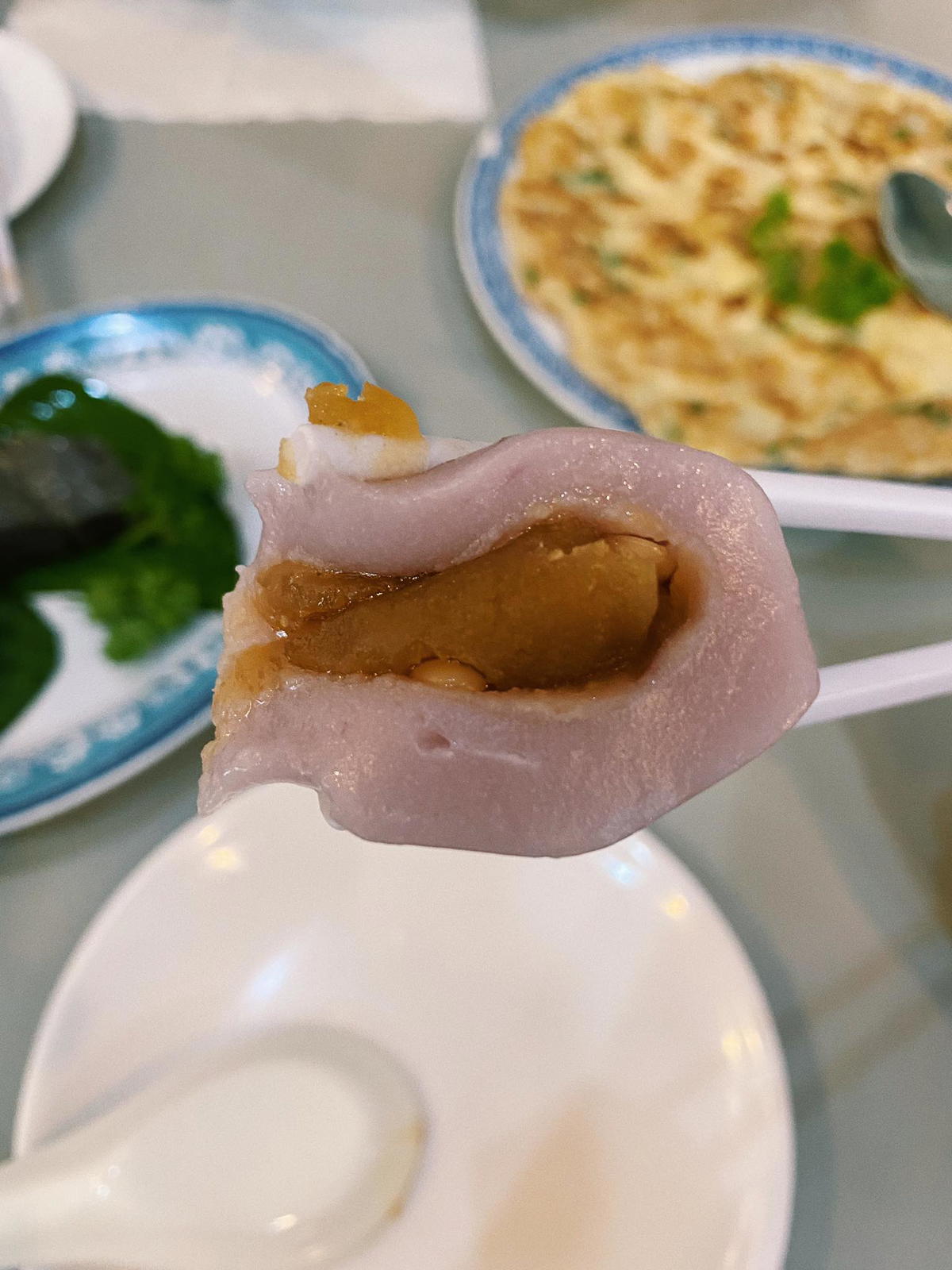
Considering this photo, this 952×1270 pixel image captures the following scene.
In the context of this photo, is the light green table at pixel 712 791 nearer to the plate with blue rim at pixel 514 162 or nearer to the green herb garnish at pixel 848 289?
the plate with blue rim at pixel 514 162

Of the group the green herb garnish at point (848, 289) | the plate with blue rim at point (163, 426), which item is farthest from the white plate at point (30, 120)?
the green herb garnish at point (848, 289)

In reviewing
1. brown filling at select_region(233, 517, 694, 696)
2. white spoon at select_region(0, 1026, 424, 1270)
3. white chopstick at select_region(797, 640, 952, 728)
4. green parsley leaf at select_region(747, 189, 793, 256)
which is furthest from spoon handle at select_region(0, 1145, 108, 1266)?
green parsley leaf at select_region(747, 189, 793, 256)

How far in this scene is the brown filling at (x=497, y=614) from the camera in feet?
1.45

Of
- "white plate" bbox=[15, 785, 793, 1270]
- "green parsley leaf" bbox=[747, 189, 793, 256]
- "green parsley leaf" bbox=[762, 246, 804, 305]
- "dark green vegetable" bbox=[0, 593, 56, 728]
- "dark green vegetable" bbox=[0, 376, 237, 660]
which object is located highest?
"green parsley leaf" bbox=[747, 189, 793, 256]

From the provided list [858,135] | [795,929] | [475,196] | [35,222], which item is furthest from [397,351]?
[795,929]

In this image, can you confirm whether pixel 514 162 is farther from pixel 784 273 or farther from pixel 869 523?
pixel 869 523

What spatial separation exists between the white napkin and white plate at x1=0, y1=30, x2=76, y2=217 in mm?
95

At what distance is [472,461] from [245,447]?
2.89 ft

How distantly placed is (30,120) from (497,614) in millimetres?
1633

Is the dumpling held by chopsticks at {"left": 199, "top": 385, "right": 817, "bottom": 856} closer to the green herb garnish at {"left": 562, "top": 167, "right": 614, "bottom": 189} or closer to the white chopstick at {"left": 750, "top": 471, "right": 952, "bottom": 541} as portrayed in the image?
the white chopstick at {"left": 750, "top": 471, "right": 952, "bottom": 541}

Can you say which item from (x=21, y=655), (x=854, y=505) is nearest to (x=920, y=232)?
(x=854, y=505)

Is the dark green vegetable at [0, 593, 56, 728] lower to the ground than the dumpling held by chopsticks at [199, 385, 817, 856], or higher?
→ lower

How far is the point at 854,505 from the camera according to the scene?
1.67 ft

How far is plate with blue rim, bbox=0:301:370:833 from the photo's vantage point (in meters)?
0.96
